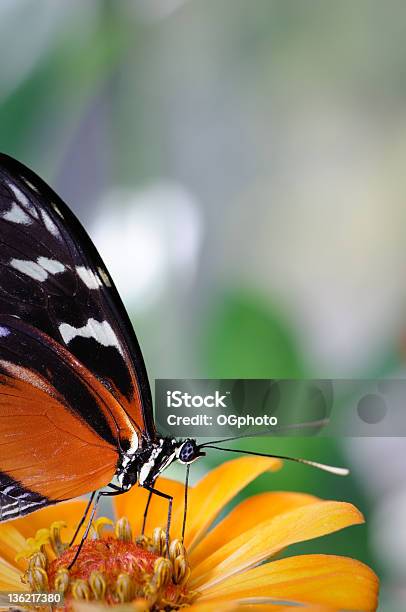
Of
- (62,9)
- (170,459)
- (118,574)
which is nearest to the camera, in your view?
(118,574)

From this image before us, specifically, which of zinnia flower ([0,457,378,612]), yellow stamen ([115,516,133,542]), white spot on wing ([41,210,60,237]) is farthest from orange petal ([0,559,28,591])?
white spot on wing ([41,210,60,237])

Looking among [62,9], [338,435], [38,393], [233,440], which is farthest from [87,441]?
[62,9]

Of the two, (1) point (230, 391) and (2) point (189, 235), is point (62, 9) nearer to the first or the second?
(2) point (189, 235)

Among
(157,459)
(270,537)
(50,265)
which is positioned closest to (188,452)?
(157,459)

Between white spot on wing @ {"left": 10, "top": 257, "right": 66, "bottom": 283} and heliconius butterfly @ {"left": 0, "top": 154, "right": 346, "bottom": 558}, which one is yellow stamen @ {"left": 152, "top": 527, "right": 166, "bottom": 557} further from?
white spot on wing @ {"left": 10, "top": 257, "right": 66, "bottom": 283}

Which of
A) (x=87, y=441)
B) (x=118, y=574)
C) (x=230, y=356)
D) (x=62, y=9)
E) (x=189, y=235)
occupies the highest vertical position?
(x=62, y=9)

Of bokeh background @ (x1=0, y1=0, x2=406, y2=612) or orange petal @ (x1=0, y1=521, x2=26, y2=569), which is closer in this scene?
orange petal @ (x1=0, y1=521, x2=26, y2=569)

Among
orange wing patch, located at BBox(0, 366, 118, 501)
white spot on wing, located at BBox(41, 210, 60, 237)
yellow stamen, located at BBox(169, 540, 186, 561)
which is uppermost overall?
white spot on wing, located at BBox(41, 210, 60, 237)
